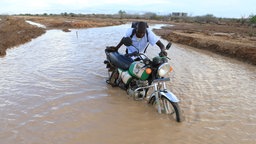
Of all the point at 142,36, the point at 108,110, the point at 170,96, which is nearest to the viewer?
the point at 170,96

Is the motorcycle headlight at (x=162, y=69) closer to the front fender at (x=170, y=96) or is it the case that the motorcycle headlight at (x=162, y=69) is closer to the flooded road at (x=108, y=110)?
the front fender at (x=170, y=96)

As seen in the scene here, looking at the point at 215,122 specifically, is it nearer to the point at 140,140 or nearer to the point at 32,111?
the point at 140,140

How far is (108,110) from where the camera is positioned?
5.41 m

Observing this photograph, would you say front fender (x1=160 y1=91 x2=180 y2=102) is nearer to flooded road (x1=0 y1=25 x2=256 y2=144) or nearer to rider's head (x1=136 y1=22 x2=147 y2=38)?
flooded road (x1=0 y1=25 x2=256 y2=144)

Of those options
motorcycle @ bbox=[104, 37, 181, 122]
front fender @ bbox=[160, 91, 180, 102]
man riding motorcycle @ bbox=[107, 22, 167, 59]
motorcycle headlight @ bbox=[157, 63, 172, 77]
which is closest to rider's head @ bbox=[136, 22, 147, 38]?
man riding motorcycle @ bbox=[107, 22, 167, 59]

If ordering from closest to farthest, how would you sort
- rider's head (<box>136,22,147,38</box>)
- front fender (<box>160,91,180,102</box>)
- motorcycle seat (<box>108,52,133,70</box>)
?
front fender (<box>160,91,180,102</box>) → rider's head (<box>136,22,147,38</box>) → motorcycle seat (<box>108,52,133,70</box>)

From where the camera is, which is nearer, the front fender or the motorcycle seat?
the front fender

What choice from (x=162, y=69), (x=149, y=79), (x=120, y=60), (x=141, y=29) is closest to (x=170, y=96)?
(x=162, y=69)

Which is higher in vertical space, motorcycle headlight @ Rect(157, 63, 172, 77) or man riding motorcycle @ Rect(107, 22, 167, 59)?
man riding motorcycle @ Rect(107, 22, 167, 59)

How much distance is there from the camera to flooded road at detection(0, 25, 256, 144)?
14.0ft

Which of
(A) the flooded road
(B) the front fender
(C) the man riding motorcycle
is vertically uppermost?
(C) the man riding motorcycle

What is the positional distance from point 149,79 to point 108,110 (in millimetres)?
1162

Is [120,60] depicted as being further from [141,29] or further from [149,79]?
[149,79]

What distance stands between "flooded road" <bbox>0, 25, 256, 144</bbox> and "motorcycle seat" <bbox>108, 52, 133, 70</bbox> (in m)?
0.82
